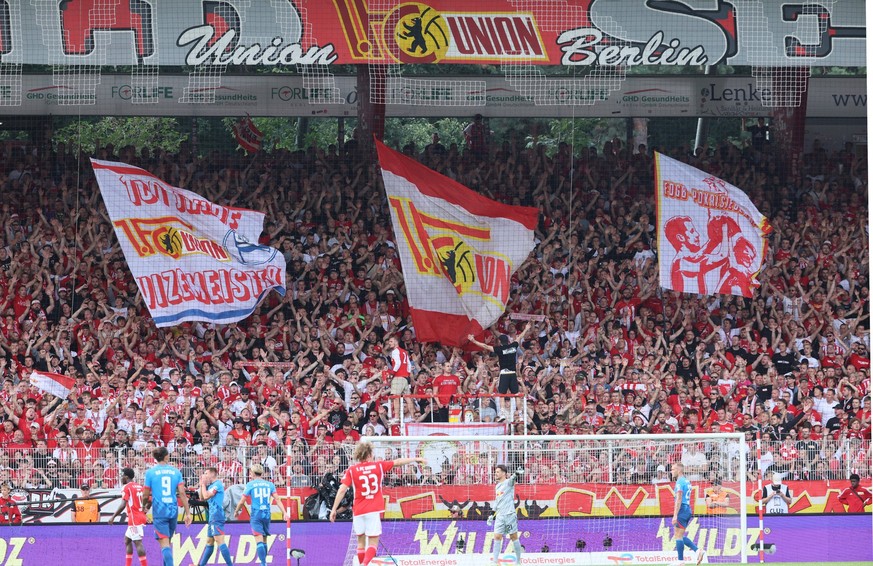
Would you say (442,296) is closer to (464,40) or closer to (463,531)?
(464,40)

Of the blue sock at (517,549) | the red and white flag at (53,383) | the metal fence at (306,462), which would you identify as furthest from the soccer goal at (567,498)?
the red and white flag at (53,383)

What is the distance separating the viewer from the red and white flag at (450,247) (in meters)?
21.5

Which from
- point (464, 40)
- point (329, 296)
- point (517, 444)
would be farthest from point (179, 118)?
point (517, 444)

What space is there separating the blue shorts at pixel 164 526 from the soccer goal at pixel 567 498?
260 centimetres

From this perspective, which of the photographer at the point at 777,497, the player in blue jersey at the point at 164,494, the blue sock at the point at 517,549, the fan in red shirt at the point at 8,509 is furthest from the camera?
the photographer at the point at 777,497

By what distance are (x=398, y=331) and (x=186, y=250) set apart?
385cm

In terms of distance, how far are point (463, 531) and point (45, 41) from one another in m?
9.62

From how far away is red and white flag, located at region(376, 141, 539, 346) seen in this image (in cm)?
2150

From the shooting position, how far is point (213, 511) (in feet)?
49.4

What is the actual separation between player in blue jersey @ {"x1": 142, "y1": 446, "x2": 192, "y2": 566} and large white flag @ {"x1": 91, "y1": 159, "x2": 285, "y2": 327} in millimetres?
6840

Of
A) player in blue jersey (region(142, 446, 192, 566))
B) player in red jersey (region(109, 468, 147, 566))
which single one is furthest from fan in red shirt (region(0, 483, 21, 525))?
player in blue jersey (region(142, 446, 192, 566))

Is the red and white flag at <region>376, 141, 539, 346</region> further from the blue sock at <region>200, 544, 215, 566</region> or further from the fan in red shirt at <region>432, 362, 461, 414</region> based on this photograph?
the blue sock at <region>200, 544, 215, 566</region>

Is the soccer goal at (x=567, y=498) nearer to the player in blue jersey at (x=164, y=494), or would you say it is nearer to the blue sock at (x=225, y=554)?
the blue sock at (x=225, y=554)

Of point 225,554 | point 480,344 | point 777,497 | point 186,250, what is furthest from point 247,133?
point 777,497
